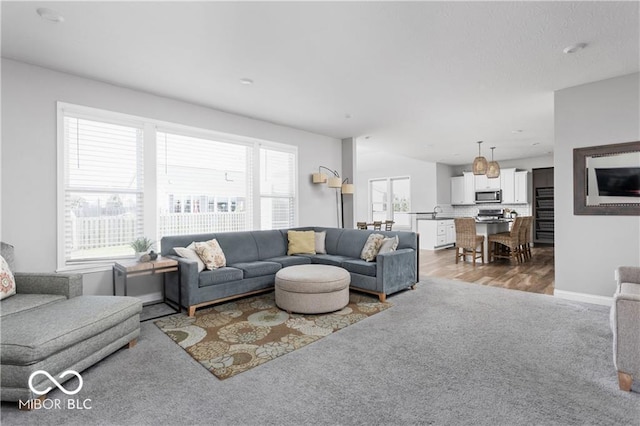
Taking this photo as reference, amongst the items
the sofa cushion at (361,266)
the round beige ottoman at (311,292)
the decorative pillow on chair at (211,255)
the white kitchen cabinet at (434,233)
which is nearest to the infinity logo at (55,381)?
the decorative pillow on chair at (211,255)

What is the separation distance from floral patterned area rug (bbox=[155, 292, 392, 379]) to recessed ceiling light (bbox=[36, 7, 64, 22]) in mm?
2792

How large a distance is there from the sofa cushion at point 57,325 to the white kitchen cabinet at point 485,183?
31.3ft

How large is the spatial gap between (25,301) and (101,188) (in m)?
1.59

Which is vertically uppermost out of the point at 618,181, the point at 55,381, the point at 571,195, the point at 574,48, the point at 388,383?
the point at 574,48

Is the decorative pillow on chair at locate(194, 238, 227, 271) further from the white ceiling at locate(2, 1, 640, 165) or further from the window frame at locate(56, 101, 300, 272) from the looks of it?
the white ceiling at locate(2, 1, 640, 165)

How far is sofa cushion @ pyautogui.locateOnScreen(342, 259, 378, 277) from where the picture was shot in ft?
13.5

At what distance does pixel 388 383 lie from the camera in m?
2.14

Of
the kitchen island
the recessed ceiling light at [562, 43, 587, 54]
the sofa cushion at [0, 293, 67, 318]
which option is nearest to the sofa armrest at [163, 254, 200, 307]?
the sofa cushion at [0, 293, 67, 318]

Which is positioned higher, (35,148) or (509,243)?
(35,148)

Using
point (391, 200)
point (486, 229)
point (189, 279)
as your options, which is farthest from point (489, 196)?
point (189, 279)

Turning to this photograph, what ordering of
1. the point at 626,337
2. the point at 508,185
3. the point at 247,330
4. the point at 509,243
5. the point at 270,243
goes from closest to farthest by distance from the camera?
the point at 626,337 → the point at 247,330 → the point at 270,243 → the point at 509,243 → the point at 508,185

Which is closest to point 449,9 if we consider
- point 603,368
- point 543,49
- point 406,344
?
point 543,49

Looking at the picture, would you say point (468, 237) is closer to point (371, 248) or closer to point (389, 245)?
point (389, 245)

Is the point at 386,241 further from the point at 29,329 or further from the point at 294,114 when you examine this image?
the point at 29,329
